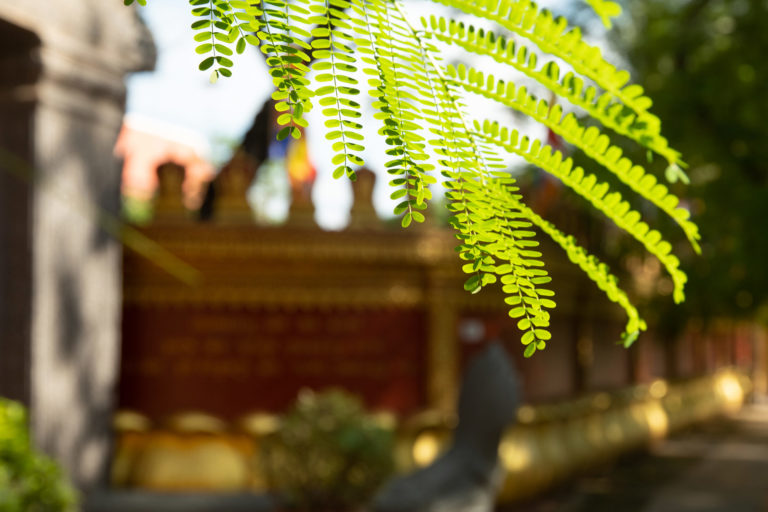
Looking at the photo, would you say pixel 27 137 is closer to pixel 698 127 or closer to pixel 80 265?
pixel 80 265

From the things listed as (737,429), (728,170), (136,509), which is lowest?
(737,429)

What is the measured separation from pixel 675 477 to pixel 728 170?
5.59m

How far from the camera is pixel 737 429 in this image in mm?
21719

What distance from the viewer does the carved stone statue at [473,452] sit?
5.43 meters

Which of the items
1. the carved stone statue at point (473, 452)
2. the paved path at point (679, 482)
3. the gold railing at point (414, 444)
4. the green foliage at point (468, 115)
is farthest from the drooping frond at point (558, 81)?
the paved path at point (679, 482)

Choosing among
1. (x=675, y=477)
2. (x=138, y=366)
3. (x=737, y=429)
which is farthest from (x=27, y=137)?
(x=737, y=429)

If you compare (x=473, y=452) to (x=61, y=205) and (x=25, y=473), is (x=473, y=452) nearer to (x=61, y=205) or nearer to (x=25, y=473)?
(x=25, y=473)

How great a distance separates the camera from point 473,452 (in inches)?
217

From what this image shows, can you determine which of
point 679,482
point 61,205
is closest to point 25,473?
point 61,205

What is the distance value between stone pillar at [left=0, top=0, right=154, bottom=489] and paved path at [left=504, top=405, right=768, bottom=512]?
5.22 metres

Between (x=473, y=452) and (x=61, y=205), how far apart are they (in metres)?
3.59

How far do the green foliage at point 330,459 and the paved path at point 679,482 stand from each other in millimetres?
3664

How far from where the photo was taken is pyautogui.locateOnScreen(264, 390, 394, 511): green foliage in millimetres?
6934

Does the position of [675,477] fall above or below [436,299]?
below
